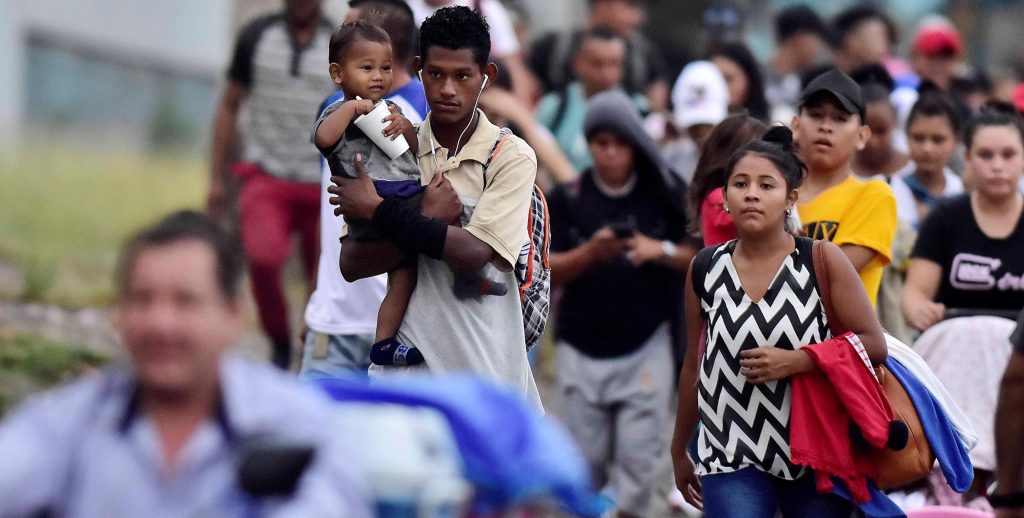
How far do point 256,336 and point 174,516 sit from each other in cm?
915

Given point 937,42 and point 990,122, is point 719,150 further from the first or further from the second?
point 937,42

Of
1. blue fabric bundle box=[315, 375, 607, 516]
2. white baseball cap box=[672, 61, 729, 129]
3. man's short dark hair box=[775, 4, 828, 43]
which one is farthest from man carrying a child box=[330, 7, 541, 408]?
man's short dark hair box=[775, 4, 828, 43]

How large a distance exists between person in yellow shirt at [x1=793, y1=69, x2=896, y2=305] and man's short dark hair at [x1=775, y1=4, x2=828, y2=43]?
7.44 meters

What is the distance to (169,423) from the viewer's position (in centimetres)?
A: 351

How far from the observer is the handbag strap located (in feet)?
18.0

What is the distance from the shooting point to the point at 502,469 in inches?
140

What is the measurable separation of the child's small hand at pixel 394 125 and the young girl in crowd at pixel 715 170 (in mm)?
1423

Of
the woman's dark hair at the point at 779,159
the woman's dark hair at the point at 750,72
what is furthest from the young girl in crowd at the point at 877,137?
the woman's dark hair at the point at 779,159

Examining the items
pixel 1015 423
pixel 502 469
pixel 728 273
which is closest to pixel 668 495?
pixel 728 273

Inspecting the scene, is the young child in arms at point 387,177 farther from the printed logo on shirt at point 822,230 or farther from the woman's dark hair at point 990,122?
the woman's dark hair at point 990,122

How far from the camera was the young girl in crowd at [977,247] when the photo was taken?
23.8ft

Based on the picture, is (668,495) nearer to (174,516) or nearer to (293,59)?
(293,59)

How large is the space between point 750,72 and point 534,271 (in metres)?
5.23

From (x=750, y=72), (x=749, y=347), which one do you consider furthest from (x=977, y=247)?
(x=750, y=72)
